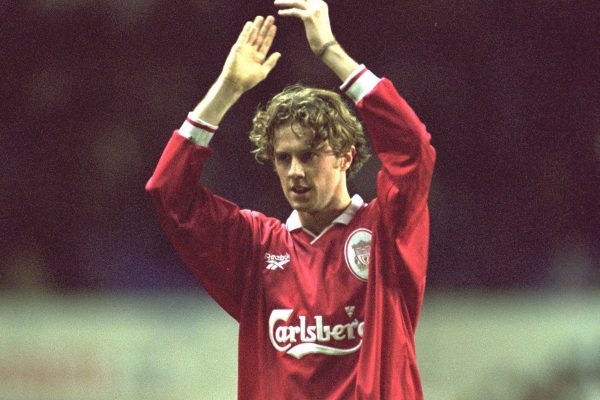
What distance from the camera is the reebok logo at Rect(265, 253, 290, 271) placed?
3.21m

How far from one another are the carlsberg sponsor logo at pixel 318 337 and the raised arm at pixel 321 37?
0.70 m

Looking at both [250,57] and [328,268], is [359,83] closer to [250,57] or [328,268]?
[250,57]

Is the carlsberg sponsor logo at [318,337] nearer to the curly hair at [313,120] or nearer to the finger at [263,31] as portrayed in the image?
the curly hair at [313,120]

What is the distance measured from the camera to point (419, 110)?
19.9 ft

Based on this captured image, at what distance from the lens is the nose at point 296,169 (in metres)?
3.09

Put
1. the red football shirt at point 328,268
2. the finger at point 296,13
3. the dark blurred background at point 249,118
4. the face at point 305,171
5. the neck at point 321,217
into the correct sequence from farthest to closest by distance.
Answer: the dark blurred background at point 249,118 → the neck at point 321,217 → the face at point 305,171 → the finger at point 296,13 → the red football shirt at point 328,268

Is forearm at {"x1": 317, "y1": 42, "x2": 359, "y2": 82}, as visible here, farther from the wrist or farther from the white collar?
the white collar

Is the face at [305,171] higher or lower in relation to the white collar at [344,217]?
higher

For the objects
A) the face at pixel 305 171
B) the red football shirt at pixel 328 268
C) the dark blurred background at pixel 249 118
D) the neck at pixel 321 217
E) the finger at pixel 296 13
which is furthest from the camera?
the dark blurred background at pixel 249 118

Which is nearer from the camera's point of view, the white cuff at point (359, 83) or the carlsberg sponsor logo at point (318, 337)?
the white cuff at point (359, 83)

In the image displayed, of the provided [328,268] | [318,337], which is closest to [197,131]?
[328,268]

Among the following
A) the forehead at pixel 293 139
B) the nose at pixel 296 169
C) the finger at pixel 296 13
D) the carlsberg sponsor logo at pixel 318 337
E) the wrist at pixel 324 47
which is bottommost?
the carlsberg sponsor logo at pixel 318 337

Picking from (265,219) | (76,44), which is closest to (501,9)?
(76,44)

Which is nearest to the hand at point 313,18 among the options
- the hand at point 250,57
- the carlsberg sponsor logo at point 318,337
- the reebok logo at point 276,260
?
the hand at point 250,57
